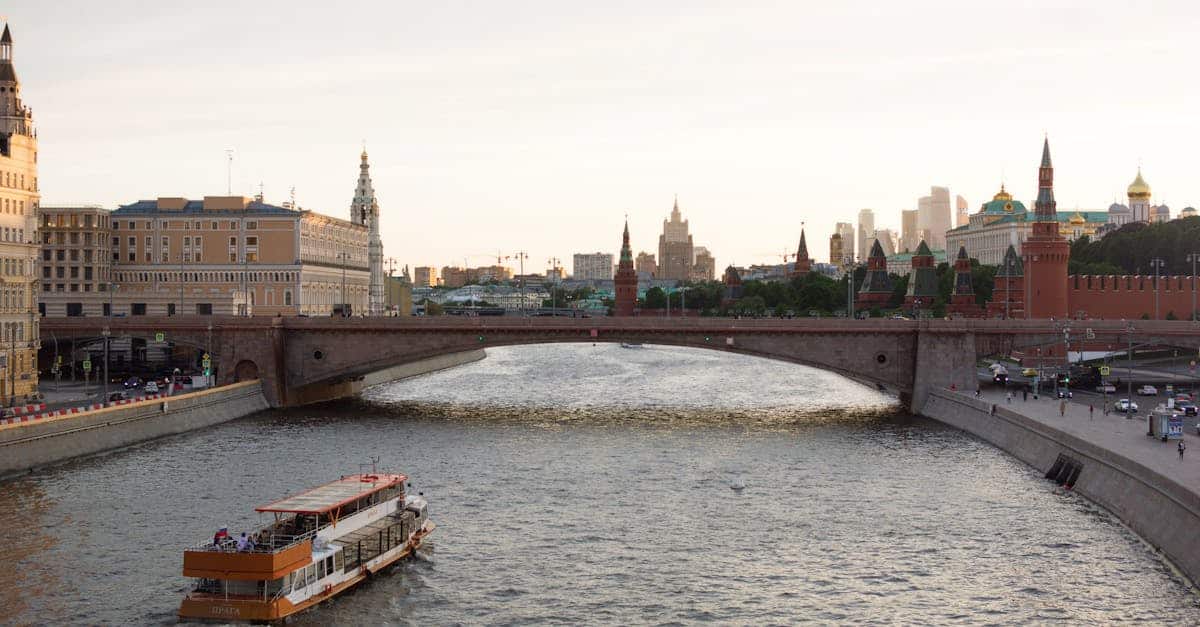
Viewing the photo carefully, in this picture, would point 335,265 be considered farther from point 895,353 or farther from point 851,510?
point 851,510

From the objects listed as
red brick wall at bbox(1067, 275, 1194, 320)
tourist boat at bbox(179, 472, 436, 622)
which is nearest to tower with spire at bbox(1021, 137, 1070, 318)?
red brick wall at bbox(1067, 275, 1194, 320)

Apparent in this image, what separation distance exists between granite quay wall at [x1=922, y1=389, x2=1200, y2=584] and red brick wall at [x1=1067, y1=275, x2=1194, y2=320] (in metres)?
69.0

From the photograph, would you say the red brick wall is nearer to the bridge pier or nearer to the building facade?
the bridge pier

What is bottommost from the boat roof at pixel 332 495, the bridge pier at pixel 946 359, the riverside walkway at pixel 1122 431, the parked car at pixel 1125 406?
the boat roof at pixel 332 495

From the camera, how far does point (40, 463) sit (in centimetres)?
7025

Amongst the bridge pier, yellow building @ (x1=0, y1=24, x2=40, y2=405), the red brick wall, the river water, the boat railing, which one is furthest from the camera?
the red brick wall

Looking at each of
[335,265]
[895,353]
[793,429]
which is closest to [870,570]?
[793,429]

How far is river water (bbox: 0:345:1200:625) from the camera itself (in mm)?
45656

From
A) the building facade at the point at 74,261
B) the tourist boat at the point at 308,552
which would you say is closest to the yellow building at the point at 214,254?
the building facade at the point at 74,261

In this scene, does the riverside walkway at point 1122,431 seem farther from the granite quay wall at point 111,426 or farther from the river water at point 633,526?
the granite quay wall at point 111,426

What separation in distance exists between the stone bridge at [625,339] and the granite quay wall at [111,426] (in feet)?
26.4

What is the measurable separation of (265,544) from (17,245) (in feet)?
181

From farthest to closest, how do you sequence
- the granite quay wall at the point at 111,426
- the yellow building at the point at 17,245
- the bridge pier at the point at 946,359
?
the bridge pier at the point at 946,359 → the yellow building at the point at 17,245 → the granite quay wall at the point at 111,426

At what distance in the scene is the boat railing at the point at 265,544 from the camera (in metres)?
45.0
